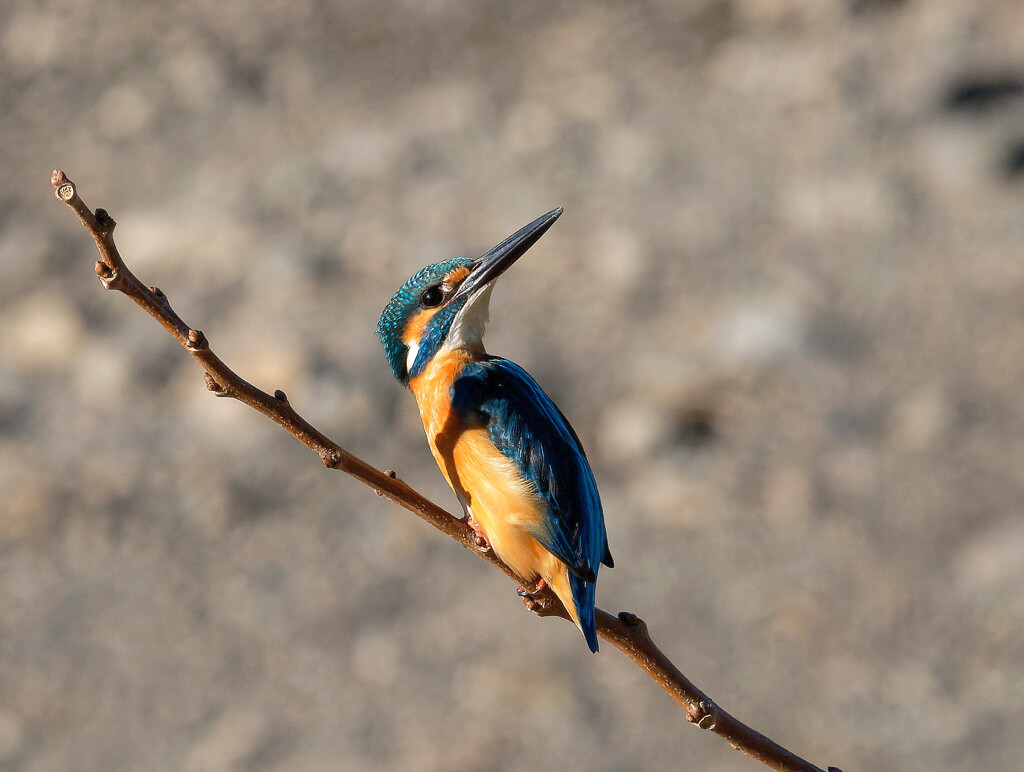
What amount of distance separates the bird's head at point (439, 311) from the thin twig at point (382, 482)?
15.6 inches

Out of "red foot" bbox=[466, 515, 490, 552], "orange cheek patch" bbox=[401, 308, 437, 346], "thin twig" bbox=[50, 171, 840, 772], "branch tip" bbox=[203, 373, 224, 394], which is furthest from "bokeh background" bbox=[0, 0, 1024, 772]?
"branch tip" bbox=[203, 373, 224, 394]

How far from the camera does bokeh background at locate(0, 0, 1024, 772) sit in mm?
3863

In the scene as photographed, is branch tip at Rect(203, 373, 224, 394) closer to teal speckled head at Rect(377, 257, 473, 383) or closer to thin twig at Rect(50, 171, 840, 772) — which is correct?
thin twig at Rect(50, 171, 840, 772)

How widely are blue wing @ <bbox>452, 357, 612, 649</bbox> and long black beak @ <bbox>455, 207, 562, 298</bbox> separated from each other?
160mm

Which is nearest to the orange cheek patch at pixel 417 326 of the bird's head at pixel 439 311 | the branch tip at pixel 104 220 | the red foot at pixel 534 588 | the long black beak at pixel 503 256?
the bird's head at pixel 439 311

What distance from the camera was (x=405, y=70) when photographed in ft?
16.1

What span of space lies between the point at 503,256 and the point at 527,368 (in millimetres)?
2645

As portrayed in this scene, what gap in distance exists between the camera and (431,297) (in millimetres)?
1891

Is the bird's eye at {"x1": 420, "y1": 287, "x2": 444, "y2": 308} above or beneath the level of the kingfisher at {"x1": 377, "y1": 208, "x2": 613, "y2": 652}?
above

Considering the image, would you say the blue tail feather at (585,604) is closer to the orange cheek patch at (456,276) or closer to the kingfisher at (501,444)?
the kingfisher at (501,444)

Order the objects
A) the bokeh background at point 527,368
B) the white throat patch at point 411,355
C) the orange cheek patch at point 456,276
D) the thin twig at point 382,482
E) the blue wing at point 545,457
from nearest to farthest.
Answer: the thin twig at point 382,482 → the blue wing at point 545,457 → the orange cheek patch at point 456,276 → the white throat patch at point 411,355 → the bokeh background at point 527,368

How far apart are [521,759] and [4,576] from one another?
2.24 m

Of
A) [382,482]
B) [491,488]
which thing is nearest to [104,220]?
[382,482]

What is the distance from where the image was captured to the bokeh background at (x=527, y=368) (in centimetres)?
386
